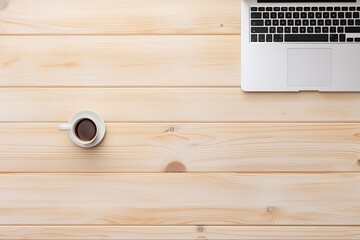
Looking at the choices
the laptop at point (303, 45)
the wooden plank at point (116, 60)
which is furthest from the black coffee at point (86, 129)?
the laptop at point (303, 45)

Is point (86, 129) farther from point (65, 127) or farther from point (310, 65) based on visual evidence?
point (310, 65)

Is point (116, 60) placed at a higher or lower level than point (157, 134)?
higher

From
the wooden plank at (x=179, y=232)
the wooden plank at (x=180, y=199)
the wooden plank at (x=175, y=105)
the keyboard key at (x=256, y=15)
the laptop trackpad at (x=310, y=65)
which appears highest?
the keyboard key at (x=256, y=15)

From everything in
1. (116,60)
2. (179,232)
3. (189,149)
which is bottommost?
(179,232)

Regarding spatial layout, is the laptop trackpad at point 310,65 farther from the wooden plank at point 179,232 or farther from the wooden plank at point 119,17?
the wooden plank at point 179,232

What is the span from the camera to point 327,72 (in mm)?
1373

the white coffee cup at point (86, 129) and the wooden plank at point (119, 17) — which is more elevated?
the wooden plank at point (119, 17)

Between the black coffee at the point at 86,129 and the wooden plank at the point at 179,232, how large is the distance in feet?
0.82

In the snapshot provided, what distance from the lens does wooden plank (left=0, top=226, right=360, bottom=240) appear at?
1.39 m

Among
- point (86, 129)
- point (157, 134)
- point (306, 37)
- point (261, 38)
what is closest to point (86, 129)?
point (86, 129)

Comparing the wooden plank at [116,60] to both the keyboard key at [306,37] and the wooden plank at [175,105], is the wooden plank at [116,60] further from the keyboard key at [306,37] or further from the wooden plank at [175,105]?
the keyboard key at [306,37]

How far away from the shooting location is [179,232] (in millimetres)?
1401

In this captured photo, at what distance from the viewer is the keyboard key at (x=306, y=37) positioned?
4.49ft

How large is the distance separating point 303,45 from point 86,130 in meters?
0.62
